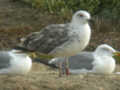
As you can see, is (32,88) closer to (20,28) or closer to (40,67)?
(40,67)

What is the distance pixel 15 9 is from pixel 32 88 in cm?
787

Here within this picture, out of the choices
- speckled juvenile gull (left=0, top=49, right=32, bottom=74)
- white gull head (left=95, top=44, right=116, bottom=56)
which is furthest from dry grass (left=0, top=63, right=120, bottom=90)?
white gull head (left=95, top=44, right=116, bottom=56)

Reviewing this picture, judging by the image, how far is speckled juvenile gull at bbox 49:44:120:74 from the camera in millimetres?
6785

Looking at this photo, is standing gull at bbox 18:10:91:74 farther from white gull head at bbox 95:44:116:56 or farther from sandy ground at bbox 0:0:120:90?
white gull head at bbox 95:44:116:56

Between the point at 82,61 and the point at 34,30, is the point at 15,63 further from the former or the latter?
the point at 34,30

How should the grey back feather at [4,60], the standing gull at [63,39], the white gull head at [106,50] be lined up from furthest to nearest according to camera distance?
the white gull head at [106,50]
the grey back feather at [4,60]
the standing gull at [63,39]

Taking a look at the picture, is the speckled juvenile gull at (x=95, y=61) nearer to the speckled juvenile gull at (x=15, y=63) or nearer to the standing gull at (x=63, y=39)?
the speckled juvenile gull at (x=15, y=63)

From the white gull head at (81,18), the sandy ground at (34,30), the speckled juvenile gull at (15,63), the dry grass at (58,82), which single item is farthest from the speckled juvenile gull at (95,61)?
the white gull head at (81,18)

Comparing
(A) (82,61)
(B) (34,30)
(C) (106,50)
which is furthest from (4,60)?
(B) (34,30)

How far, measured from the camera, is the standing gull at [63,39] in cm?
579

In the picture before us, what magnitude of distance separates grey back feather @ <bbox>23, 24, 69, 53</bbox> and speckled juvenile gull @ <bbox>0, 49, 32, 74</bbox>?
0.42 m

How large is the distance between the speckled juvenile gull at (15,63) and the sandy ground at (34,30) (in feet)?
0.50

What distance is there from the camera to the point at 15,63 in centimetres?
645

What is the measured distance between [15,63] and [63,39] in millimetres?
1024
